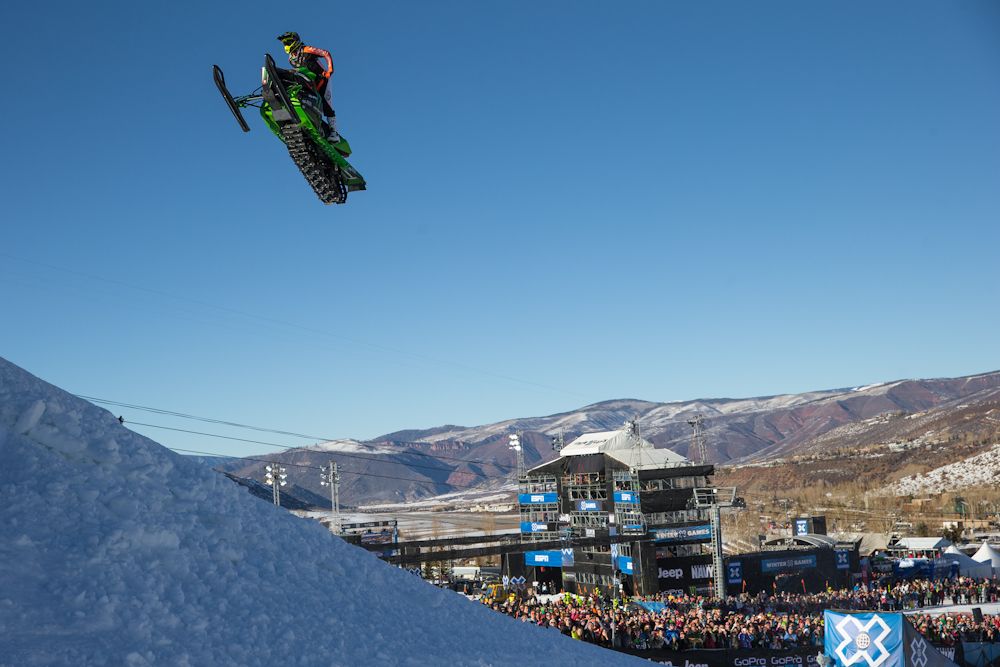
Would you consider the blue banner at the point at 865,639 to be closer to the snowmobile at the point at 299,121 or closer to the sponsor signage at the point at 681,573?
the snowmobile at the point at 299,121

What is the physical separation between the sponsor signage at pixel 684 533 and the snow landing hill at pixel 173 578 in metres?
35.5

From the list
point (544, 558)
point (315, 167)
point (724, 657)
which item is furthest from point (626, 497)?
point (315, 167)

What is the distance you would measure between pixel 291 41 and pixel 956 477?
490 ft

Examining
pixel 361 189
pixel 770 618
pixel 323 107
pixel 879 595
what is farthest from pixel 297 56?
pixel 879 595

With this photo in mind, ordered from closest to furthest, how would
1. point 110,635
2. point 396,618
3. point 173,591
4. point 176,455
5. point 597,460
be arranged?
1. point 110,635
2. point 173,591
3. point 396,618
4. point 176,455
5. point 597,460

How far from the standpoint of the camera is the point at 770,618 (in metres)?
24.8

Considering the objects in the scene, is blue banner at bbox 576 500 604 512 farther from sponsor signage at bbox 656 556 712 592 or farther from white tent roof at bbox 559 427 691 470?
sponsor signage at bbox 656 556 712 592

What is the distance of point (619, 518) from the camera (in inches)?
2016

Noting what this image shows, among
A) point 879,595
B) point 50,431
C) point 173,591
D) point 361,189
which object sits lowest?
point 879,595

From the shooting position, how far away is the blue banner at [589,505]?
5338 centimetres

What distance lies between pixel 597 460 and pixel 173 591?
155 feet

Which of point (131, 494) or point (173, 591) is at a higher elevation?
point (131, 494)

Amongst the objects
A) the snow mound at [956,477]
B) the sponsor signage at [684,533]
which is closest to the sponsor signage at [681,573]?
the sponsor signage at [684,533]

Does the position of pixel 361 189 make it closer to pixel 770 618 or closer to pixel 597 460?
pixel 770 618
